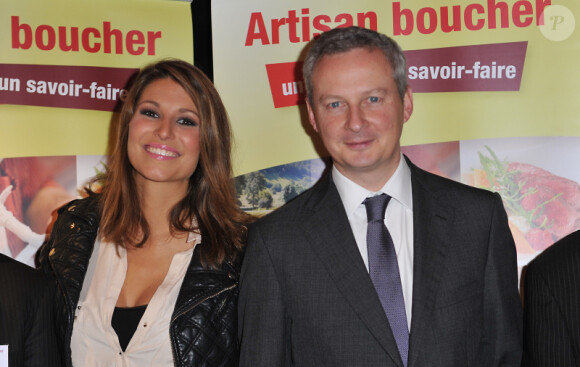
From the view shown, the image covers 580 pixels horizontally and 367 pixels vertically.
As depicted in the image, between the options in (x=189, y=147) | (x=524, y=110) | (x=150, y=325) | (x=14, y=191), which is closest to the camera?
(x=150, y=325)

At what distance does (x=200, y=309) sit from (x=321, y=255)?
0.55 m

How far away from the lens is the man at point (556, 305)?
67.1 inches

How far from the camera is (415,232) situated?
7.01 feet

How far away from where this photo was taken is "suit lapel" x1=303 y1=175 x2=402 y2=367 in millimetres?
2008

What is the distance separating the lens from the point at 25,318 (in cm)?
203

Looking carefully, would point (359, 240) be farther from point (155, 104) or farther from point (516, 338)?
point (155, 104)

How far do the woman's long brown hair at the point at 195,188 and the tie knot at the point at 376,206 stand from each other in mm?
643

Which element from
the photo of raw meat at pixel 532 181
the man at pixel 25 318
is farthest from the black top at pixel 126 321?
the photo of raw meat at pixel 532 181

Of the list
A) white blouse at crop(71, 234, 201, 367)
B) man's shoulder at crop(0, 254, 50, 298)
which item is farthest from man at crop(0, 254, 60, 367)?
white blouse at crop(71, 234, 201, 367)

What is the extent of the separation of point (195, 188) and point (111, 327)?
72cm

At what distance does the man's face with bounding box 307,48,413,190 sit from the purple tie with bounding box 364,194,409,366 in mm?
97

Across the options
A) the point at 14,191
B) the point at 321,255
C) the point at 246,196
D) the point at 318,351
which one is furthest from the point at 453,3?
the point at 14,191

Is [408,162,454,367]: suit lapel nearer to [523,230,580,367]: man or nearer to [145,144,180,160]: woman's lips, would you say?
[523,230,580,367]: man

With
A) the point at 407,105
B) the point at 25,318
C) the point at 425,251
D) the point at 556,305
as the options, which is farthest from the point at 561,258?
the point at 25,318
